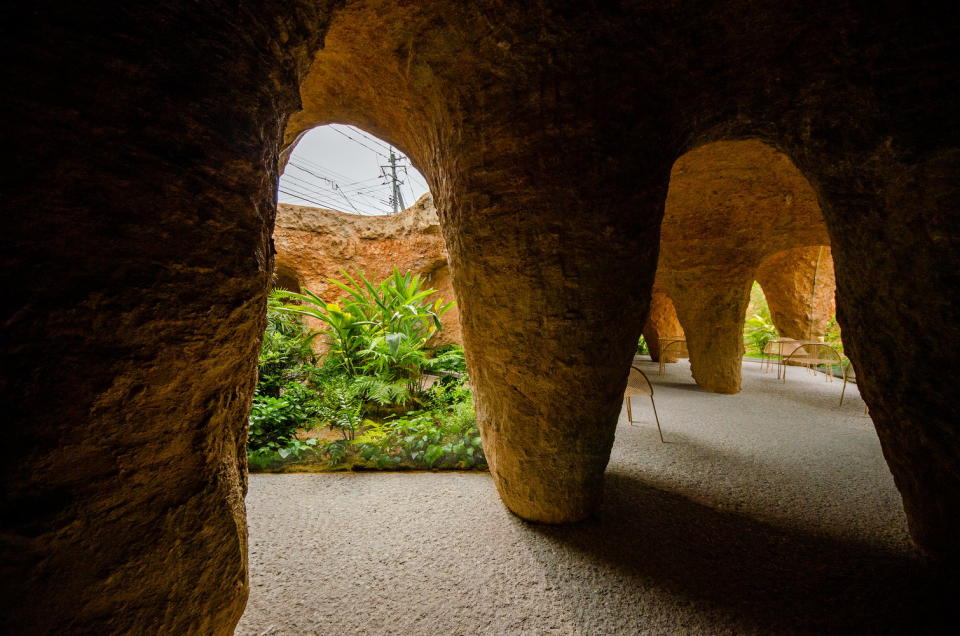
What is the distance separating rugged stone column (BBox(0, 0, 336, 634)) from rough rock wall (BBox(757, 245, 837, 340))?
844cm

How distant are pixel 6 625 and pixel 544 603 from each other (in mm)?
1322

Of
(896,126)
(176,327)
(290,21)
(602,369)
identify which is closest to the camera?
(176,327)

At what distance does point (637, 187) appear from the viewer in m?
1.30

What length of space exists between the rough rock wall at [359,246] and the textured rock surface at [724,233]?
4247 millimetres

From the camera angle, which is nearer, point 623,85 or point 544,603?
point 544,603

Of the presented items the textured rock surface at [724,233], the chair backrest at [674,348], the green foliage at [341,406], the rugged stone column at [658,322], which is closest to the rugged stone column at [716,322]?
the textured rock surface at [724,233]

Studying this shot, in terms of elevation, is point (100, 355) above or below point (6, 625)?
above

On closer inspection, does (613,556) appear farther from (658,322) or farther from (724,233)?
(658,322)

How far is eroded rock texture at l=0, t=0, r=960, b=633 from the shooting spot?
50cm

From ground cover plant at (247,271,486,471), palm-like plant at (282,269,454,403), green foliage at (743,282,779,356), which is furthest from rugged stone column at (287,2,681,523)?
green foliage at (743,282,779,356)

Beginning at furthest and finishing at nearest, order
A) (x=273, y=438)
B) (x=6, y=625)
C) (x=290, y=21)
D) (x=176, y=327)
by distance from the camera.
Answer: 1. (x=273, y=438)
2. (x=290, y=21)
3. (x=176, y=327)
4. (x=6, y=625)

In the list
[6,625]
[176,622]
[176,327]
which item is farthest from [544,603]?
[176,327]

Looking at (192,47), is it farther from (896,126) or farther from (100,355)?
(896,126)

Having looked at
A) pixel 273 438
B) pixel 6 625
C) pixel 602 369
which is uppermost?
pixel 602 369
